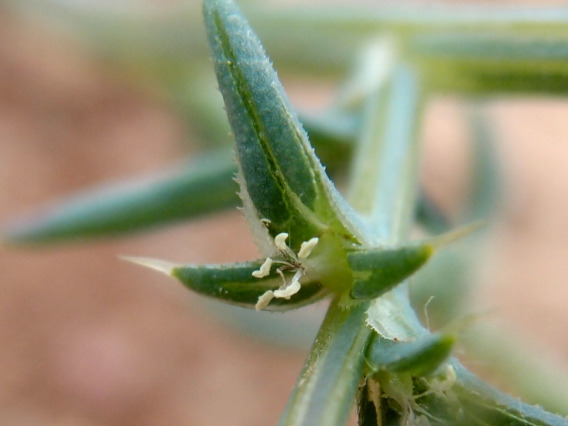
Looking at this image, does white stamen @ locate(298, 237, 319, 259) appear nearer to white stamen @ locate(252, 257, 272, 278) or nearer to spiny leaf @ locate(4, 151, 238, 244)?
white stamen @ locate(252, 257, 272, 278)

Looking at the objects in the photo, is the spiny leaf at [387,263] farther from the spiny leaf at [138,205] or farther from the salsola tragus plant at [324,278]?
the spiny leaf at [138,205]

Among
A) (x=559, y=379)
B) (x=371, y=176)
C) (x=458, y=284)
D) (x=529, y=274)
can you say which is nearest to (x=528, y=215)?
(x=529, y=274)

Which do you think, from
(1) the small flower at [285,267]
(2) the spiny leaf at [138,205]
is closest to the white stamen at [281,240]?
(1) the small flower at [285,267]

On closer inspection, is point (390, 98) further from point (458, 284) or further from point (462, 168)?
A: point (462, 168)

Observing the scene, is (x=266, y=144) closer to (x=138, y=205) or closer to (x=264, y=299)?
(x=264, y=299)

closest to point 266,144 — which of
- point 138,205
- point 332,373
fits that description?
point 332,373
